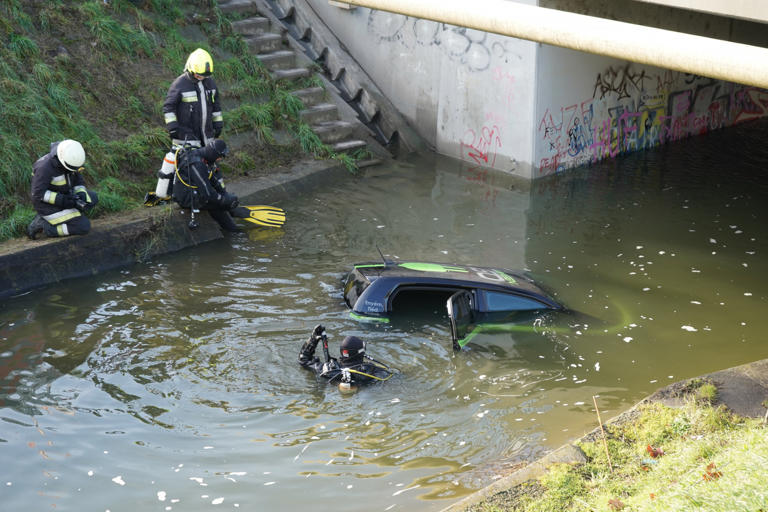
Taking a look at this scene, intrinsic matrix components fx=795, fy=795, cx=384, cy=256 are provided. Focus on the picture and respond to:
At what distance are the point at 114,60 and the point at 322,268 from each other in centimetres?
633

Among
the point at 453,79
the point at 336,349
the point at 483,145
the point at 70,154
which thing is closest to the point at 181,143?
the point at 70,154

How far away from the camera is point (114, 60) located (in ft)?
46.2

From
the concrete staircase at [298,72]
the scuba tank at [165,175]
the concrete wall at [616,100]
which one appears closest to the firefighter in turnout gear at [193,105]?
the scuba tank at [165,175]

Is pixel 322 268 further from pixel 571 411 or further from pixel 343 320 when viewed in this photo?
pixel 571 411

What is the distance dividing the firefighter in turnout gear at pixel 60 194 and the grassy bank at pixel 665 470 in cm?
703

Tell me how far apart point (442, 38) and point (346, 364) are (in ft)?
30.7

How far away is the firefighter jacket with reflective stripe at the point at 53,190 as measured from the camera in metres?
10.1

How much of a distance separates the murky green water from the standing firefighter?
1225 mm

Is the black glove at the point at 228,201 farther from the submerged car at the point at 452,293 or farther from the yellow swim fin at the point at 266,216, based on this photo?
the submerged car at the point at 452,293

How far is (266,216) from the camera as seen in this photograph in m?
12.2

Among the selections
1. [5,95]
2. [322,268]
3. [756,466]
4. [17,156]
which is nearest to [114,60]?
[5,95]

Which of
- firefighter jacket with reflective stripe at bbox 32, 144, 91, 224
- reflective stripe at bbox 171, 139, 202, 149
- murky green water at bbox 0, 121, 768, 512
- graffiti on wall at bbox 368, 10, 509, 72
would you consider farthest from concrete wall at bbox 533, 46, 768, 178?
firefighter jacket with reflective stripe at bbox 32, 144, 91, 224

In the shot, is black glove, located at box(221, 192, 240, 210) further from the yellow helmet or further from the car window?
the car window

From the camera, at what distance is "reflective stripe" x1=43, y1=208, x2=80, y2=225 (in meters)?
10.3
